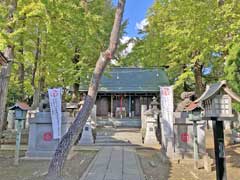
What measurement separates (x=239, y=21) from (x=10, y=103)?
1663 centimetres

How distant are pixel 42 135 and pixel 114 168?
4222mm

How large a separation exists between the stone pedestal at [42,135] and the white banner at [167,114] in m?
4.13

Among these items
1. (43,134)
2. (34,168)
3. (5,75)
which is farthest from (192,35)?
(34,168)

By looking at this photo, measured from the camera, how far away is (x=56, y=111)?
10.2m

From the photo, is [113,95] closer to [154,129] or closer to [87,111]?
[154,129]

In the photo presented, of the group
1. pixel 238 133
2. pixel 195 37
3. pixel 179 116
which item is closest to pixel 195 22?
pixel 195 37

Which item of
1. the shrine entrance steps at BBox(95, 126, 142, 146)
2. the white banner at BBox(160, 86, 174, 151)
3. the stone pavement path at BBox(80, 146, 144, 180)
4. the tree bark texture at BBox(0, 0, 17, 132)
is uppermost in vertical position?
the tree bark texture at BBox(0, 0, 17, 132)

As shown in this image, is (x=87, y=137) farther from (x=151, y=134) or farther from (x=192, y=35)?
(x=192, y=35)

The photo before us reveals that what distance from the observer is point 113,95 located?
81.4 feet

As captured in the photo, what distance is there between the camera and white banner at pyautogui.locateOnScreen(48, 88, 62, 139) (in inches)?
401

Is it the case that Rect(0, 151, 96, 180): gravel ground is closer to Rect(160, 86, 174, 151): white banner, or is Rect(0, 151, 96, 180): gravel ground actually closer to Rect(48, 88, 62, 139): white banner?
Rect(48, 88, 62, 139): white banner

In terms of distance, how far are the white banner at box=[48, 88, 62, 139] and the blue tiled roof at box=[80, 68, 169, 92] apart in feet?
41.6

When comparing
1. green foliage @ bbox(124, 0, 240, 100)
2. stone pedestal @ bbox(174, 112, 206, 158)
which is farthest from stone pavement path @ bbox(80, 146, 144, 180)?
green foliage @ bbox(124, 0, 240, 100)

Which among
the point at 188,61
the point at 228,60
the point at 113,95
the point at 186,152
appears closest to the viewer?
the point at 186,152
